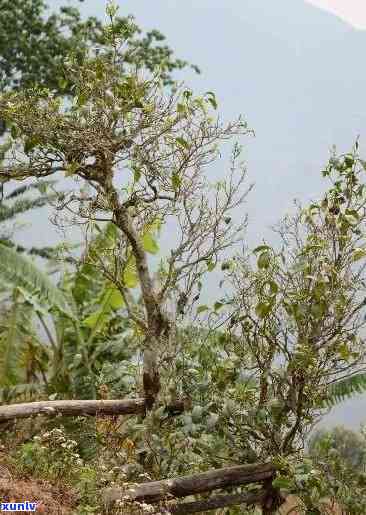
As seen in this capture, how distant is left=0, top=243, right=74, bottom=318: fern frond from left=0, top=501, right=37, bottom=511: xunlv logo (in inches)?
167

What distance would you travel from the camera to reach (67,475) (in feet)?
16.4

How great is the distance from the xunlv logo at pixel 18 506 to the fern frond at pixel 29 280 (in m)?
4.23

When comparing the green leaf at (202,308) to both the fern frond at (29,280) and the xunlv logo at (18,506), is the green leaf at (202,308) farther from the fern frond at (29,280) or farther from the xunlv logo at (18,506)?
the fern frond at (29,280)

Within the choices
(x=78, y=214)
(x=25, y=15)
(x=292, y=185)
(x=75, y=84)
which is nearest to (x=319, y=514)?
(x=78, y=214)

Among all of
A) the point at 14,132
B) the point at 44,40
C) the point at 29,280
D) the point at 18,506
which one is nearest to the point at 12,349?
the point at 29,280

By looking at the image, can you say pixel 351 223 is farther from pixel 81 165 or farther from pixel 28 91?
pixel 28 91

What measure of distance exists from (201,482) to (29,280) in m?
4.37

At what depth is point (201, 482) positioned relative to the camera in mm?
5121

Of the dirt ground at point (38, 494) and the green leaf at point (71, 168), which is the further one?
the green leaf at point (71, 168)

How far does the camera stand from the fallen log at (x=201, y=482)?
192 inches

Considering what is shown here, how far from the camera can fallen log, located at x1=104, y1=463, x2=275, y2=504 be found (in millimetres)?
4867

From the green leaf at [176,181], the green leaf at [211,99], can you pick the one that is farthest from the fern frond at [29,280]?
the green leaf at [211,99]

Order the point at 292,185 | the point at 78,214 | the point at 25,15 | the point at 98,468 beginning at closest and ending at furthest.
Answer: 1. the point at 98,468
2. the point at 78,214
3. the point at 25,15
4. the point at 292,185

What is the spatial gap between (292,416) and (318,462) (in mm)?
409
